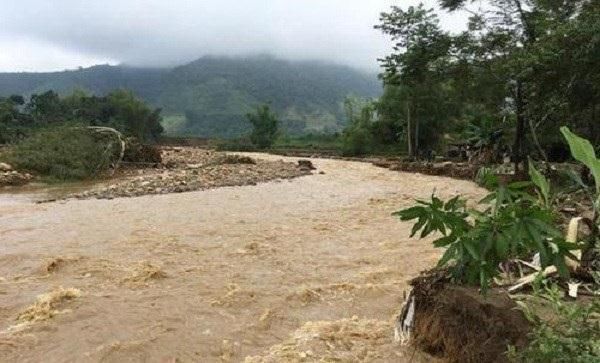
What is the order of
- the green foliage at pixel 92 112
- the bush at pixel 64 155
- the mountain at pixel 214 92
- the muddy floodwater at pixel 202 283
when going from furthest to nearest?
the mountain at pixel 214 92, the green foliage at pixel 92 112, the bush at pixel 64 155, the muddy floodwater at pixel 202 283

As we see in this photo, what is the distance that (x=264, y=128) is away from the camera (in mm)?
53125

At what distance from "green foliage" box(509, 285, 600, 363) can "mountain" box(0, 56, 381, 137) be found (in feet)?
323

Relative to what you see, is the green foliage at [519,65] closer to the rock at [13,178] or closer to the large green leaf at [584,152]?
the large green leaf at [584,152]

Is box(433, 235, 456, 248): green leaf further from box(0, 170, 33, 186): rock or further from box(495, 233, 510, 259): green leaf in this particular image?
box(0, 170, 33, 186): rock

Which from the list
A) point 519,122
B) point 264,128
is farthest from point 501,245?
point 264,128

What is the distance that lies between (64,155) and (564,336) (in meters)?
18.1

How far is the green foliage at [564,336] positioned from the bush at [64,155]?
17006mm

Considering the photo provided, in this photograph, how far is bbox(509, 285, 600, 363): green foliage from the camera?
8.32 ft

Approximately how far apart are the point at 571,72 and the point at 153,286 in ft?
32.6

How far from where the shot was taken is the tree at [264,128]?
2042 inches

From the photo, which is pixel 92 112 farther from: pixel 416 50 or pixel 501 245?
pixel 501 245

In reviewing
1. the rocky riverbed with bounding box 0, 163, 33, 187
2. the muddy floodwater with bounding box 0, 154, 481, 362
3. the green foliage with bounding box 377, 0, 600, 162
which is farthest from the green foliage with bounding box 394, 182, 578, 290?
the rocky riverbed with bounding box 0, 163, 33, 187

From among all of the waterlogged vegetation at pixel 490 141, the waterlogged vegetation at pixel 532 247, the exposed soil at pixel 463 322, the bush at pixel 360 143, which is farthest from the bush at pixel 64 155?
the bush at pixel 360 143

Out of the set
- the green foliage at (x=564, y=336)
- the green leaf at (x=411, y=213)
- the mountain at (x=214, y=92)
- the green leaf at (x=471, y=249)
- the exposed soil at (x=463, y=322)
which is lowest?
the exposed soil at (x=463, y=322)
